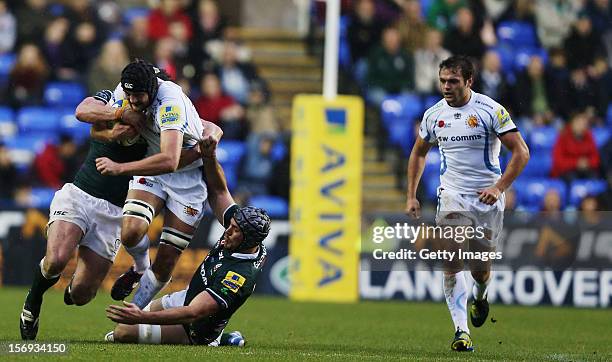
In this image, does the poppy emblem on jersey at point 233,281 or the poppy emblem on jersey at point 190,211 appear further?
the poppy emblem on jersey at point 190,211

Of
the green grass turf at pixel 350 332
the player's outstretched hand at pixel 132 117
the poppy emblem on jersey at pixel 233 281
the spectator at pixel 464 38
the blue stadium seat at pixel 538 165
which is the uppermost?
the spectator at pixel 464 38

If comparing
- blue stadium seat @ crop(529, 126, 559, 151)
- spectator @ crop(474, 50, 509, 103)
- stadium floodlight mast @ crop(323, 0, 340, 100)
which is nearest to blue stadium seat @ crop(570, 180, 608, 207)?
blue stadium seat @ crop(529, 126, 559, 151)

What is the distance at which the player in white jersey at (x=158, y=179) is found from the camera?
9383mm

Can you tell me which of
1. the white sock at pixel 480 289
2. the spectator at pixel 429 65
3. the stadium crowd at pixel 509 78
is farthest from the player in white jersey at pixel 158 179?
the spectator at pixel 429 65

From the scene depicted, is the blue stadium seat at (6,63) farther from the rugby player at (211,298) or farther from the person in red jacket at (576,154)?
the rugby player at (211,298)

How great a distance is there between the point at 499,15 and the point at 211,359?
591 inches

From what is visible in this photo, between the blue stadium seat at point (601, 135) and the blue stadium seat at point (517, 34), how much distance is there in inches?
89.2

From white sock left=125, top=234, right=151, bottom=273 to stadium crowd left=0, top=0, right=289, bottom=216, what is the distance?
831 centimetres

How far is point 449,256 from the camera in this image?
10656mm

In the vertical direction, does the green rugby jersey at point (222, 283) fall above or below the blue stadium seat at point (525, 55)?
below

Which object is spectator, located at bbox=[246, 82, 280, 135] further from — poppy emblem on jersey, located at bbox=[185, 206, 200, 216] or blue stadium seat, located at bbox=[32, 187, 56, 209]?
poppy emblem on jersey, located at bbox=[185, 206, 200, 216]

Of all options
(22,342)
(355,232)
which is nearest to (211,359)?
(22,342)

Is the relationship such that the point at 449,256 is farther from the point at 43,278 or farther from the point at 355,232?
the point at 355,232

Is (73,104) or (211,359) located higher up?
(73,104)
